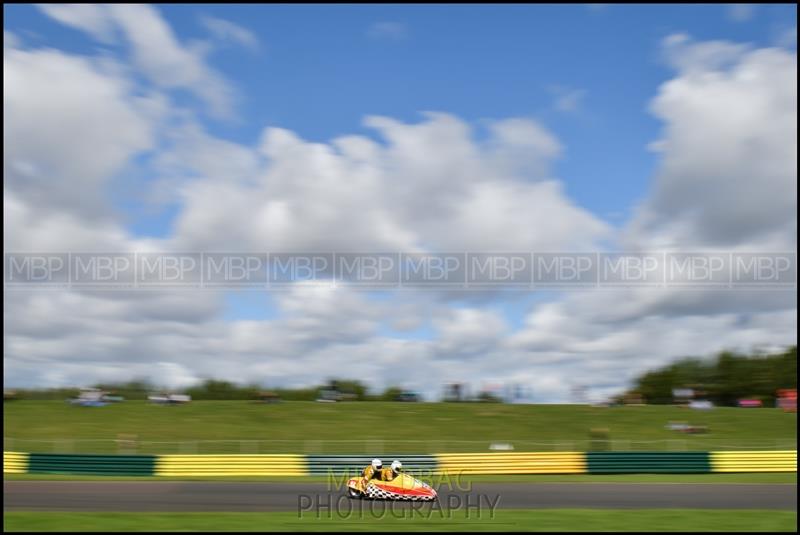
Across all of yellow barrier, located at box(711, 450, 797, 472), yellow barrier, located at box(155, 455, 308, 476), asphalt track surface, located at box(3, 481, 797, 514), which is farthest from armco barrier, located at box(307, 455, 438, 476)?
yellow barrier, located at box(711, 450, 797, 472)

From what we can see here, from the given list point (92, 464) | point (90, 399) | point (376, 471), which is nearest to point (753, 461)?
point (376, 471)

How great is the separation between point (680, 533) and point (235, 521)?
827 cm

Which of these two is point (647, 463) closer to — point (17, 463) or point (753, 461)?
point (753, 461)

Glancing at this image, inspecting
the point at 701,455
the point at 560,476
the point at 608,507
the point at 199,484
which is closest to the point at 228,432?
the point at 199,484

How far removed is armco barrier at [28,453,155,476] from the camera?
2580 cm

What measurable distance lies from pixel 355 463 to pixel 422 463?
235cm

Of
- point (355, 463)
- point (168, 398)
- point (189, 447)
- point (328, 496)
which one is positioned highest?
point (168, 398)

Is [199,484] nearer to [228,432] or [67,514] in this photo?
[67,514]

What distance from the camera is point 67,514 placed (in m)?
15.2

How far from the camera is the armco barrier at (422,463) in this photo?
25.6 metres

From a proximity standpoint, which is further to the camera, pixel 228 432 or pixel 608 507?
pixel 228 432

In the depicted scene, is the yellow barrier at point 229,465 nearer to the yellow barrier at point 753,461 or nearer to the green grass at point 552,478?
the green grass at point 552,478

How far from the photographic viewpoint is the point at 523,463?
89.3ft

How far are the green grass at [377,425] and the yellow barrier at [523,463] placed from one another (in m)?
7.01
